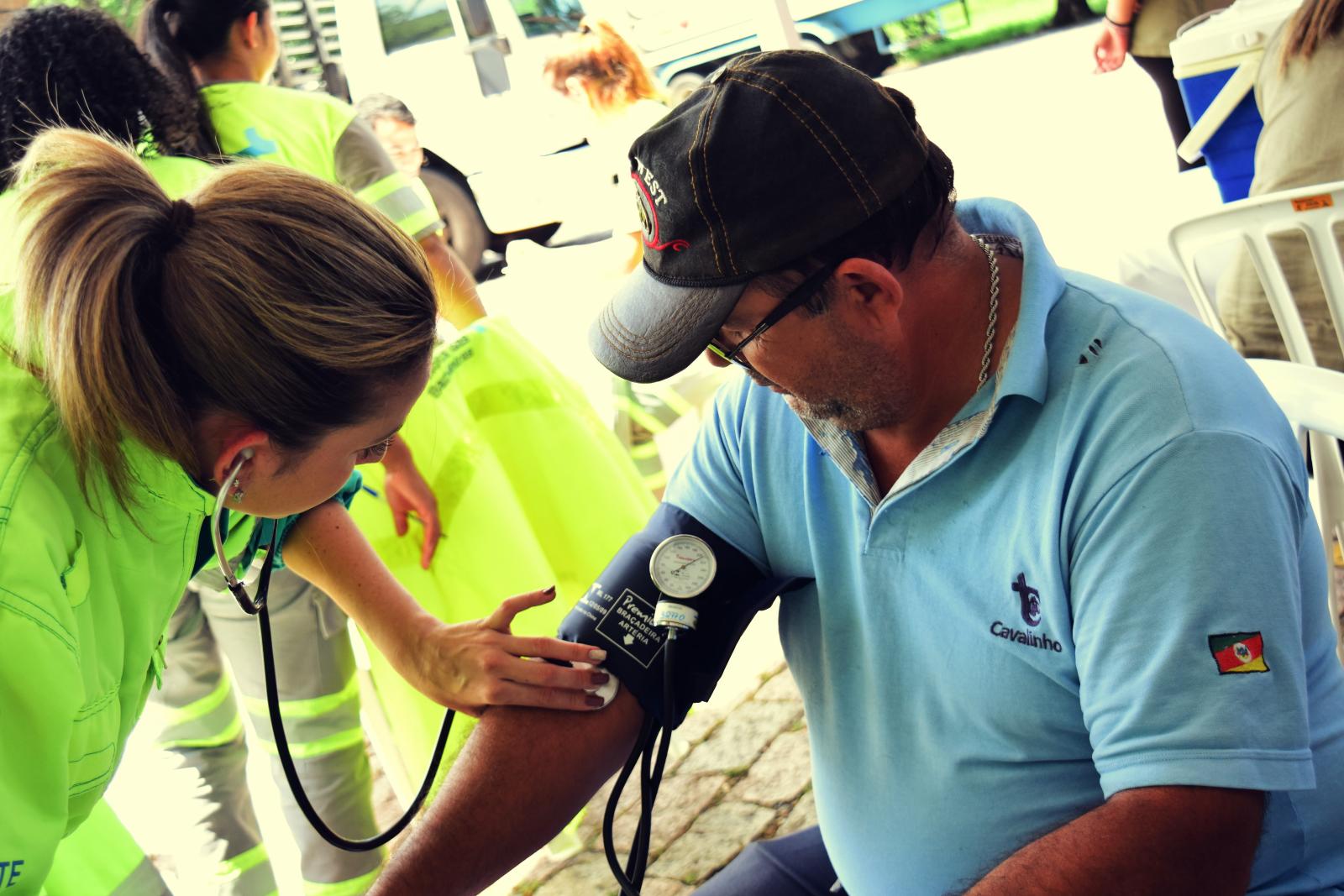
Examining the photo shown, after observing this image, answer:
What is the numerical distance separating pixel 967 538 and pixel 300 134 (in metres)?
1.98

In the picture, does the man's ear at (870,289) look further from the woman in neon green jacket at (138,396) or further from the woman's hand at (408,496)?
the woman's hand at (408,496)

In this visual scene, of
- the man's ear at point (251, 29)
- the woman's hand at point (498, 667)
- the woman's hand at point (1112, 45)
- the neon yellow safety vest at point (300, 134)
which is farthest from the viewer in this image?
the woman's hand at point (1112, 45)

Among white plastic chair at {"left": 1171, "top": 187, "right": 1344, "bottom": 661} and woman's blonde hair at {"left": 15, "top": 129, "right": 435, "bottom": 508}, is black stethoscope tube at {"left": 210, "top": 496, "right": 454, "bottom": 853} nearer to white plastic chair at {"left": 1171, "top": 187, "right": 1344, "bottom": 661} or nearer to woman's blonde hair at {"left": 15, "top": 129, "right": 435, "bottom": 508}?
woman's blonde hair at {"left": 15, "top": 129, "right": 435, "bottom": 508}

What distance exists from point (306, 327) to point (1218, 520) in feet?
3.14

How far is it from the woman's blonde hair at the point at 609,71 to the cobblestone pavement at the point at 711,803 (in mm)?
2579

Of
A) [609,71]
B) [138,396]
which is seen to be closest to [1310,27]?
[138,396]

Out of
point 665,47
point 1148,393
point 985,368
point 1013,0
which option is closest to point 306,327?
point 985,368

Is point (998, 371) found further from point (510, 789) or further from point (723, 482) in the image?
point (510, 789)

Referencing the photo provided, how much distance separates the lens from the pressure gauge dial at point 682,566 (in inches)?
62.5

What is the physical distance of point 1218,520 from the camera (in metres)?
1.14

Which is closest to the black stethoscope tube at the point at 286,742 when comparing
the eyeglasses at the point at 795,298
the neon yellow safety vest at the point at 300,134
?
the eyeglasses at the point at 795,298

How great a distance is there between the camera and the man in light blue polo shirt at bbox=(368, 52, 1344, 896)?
44.9 inches

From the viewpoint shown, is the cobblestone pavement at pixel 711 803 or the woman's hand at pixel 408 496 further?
the cobblestone pavement at pixel 711 803

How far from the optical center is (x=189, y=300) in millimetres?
1294
